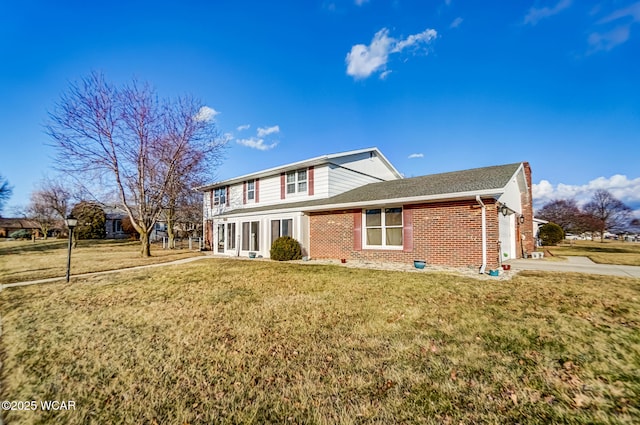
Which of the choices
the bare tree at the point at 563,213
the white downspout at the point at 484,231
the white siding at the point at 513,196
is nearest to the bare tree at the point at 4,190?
the white downspout at the point at 484,231

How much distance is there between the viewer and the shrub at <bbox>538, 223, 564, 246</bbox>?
2212 centimetres

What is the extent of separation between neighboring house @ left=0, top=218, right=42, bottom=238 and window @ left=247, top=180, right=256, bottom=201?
50.0m

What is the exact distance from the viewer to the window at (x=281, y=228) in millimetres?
15227

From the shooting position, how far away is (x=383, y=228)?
40.0 feet

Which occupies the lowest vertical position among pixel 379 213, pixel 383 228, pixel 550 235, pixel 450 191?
pixel 550 235

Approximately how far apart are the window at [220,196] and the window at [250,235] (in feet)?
18.0

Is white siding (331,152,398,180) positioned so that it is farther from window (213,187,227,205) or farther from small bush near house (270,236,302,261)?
window (213,187,227,205)

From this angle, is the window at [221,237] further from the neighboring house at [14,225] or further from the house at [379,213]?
the neighboring house at [14,225]

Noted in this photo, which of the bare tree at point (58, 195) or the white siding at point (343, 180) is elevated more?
the bare tree at point (58, 195)

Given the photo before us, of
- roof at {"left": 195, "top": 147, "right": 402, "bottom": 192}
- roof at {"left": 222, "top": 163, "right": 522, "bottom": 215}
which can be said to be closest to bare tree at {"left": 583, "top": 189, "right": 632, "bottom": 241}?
roof at {"left": 195, "top": 147, "right": 402, "bottom": 192}

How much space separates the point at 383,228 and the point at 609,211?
43073mm

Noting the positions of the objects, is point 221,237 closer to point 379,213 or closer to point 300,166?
point 300,166

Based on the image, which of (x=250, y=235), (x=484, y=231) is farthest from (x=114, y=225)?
(x=484, y=231)

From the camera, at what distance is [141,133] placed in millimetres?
17297
